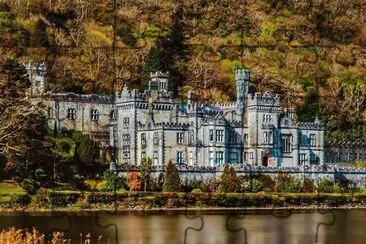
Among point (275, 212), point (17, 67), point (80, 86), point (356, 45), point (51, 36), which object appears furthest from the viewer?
point (356, 45)

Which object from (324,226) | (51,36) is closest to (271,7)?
(51,36)

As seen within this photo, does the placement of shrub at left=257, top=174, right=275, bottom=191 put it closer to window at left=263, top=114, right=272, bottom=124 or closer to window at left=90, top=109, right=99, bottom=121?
window at left=263, top=114, right=272, bottom=124

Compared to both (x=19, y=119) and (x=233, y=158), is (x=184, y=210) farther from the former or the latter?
(x=233, y=158)

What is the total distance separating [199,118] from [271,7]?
3056 centimetres

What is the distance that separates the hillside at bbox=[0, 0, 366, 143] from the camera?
294ft

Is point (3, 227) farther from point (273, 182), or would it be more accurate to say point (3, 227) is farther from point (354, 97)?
point (354, 97)

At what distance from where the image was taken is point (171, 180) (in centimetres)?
7019

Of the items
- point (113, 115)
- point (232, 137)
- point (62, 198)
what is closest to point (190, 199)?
point (62, 198)

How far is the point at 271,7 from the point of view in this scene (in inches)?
4176

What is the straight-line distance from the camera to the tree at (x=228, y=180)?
232ft

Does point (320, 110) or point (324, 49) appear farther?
point (324, 49)

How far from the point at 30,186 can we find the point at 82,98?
14986 mm

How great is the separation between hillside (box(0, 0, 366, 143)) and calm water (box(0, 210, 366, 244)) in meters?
26.2

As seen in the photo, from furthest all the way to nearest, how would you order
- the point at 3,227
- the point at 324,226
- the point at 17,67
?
1. the point at 17,67
2. the point at 324,226
3. the point at 3,227
